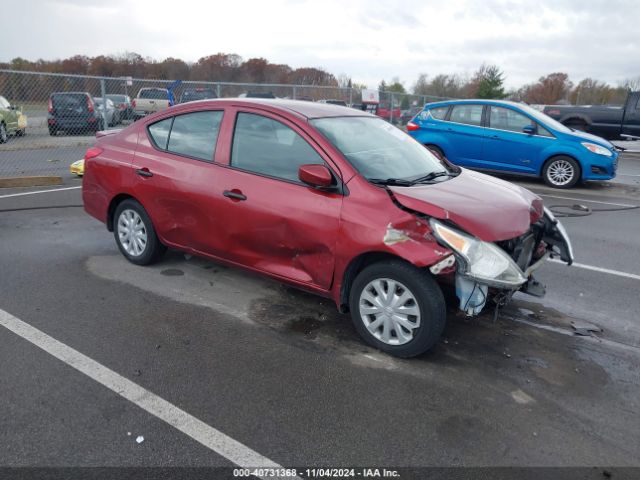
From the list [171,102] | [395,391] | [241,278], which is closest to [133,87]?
[171,102]

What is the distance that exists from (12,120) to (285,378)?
541 inches

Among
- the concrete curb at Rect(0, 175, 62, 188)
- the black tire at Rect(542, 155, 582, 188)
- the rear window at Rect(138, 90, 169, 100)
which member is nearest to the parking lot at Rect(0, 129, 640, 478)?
the concrete curb at Rect(0, 175, 62, 188)

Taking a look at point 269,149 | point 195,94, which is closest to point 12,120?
point 195,94

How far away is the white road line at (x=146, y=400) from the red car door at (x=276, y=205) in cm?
141

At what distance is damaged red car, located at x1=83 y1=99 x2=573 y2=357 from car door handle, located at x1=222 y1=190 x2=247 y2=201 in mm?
12

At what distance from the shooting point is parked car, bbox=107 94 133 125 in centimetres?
1383

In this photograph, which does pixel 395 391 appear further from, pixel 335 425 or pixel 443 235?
pixel 443 235

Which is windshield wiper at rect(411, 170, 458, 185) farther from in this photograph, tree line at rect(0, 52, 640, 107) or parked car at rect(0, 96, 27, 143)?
tree line at rect(0, 52, 640, 107)

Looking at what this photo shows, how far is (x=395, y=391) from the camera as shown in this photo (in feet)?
10.6

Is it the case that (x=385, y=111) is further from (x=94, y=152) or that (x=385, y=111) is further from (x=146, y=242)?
(x=146, y=242)

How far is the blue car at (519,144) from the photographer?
10.2m

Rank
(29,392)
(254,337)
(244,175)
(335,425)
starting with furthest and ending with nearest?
(244,175) → (254,337) → (29,392) → (335,425)

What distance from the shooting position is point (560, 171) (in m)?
10.4

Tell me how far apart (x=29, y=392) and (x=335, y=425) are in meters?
1.88
